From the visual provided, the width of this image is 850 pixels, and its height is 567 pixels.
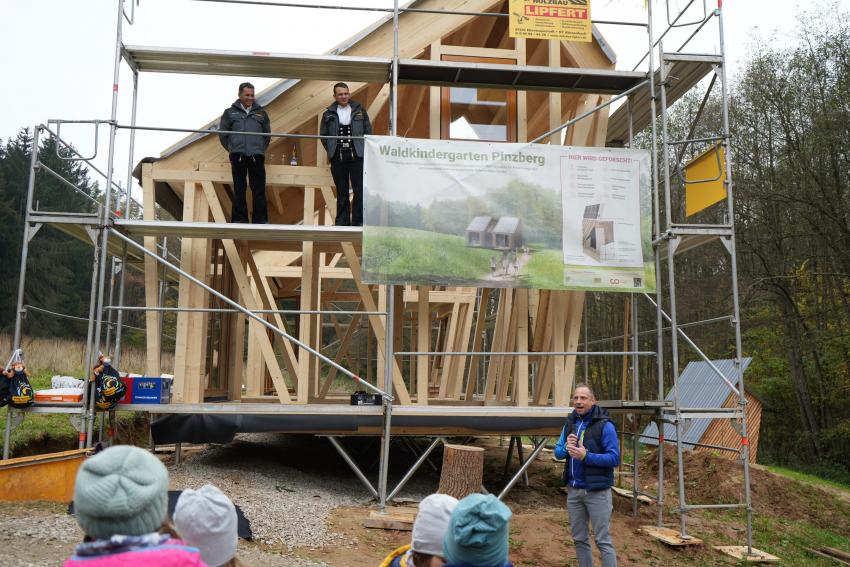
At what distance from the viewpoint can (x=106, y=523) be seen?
6.36 feet

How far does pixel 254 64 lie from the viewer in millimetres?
9375

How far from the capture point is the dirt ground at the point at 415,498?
21.0 ft

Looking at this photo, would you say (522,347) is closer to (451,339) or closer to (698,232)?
(698,232)

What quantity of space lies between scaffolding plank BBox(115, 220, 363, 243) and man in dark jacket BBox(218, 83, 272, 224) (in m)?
0.42

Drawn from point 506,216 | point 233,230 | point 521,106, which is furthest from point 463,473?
point 521,106

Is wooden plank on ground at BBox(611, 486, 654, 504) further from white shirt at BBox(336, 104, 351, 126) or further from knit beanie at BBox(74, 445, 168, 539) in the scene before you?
knit beanie at BBox(74, 445, 168, 539)

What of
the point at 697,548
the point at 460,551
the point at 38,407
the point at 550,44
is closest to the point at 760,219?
the point at 550,44

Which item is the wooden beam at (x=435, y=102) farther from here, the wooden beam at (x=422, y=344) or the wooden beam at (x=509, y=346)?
the wooden beam at (x=509, y=346)

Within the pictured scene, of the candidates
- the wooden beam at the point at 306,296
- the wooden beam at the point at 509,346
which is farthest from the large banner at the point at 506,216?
the wooden beam at the point at 306,296

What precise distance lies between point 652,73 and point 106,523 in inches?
359

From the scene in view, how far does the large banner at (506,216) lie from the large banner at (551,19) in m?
1.54

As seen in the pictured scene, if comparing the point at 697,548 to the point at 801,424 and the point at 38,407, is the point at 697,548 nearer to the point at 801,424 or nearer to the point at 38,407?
the point at 38,407

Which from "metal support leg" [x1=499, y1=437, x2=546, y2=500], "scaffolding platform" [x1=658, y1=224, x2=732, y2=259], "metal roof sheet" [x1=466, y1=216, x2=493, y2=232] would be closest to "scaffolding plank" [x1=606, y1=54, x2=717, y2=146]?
"scaffolding platform" [x1=658, y1=224, x2=732, y2=259]

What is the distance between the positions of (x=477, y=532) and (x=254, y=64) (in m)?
8.23
